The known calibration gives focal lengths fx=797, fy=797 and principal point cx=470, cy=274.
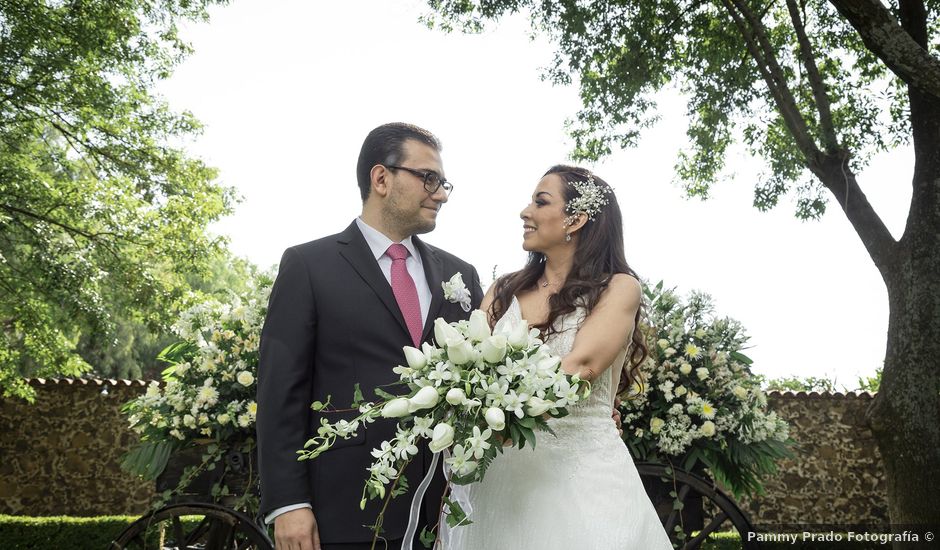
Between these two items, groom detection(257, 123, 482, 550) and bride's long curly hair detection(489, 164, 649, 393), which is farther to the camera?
bride's long curly hair detection(489, 164, 649, 393)

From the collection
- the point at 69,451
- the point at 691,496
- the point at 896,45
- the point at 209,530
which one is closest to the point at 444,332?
the point at 209,530

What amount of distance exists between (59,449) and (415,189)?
12.7 metres

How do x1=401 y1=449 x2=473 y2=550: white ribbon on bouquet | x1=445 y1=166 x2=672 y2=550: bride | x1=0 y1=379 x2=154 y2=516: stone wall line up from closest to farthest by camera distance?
x1=401 y1=449 x2=473 y2=550: white ribbon on bouquet
x1=445 y1=166 x2=672 y2=550: bride
x1=0 y1=379 x2=154 y2=516: stone wall

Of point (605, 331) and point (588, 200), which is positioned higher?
point (588, 200)

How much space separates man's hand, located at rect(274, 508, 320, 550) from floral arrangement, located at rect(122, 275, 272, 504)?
58.7 inches

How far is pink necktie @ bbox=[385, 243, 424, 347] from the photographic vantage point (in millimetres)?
2969

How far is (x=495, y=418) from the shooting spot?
2082mm

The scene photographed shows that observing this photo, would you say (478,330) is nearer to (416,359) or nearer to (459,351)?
(459,351)

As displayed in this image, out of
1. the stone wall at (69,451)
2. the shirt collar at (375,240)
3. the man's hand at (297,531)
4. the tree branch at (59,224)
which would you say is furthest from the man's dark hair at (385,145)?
the stone wall at (69,451)

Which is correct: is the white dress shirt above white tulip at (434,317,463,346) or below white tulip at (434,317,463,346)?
above

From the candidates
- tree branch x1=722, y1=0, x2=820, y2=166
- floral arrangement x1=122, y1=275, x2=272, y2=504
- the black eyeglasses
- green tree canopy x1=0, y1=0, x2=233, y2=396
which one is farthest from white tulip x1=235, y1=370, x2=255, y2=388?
green tree canopy x1=0, y1=0, x2=233, y2=396

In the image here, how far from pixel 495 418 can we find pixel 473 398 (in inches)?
4.4

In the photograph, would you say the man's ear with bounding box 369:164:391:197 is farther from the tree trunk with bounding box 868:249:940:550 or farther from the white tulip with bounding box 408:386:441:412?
the tree trunk with bounding box 868:249:940:550

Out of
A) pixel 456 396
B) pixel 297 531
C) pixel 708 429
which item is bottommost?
pixel 297 531
